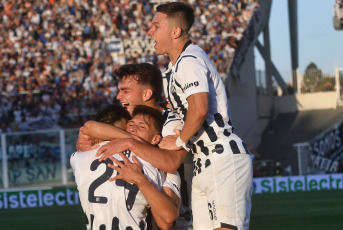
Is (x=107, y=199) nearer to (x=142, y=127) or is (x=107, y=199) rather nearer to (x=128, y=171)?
(x=128, y=171)

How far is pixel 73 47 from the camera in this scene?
25969 millimetres

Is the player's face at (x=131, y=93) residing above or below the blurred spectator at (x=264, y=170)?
above

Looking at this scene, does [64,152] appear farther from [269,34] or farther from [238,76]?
[269,34]

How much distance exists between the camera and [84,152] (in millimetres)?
4121

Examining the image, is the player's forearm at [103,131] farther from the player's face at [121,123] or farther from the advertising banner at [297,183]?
the advertising banner at [297,183]

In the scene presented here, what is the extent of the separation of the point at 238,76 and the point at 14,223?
1461cm

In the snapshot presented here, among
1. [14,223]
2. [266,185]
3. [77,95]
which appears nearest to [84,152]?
[14,223]

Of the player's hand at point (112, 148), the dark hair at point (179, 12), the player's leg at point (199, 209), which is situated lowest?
the player's leg at point (199, 209)

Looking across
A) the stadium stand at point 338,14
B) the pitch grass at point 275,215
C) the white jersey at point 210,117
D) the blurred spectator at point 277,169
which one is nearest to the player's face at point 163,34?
the white jersey at point 210,117

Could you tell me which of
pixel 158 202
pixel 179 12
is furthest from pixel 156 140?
pixel 179 12

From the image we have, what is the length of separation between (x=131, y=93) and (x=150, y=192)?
106cm

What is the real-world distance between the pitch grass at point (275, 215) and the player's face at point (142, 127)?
772cm

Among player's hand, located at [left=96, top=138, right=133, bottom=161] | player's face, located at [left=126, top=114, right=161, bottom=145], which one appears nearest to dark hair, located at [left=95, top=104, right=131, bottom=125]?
player's face, located at [left=126, top=114, right=161, bottom=145]

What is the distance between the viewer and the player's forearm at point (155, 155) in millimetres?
4077
